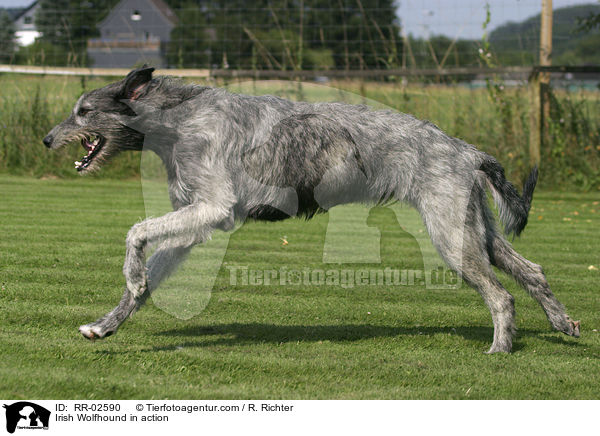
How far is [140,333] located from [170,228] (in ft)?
3.04

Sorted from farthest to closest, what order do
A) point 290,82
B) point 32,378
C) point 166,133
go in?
point 290,82, point 166,133, point 32,378

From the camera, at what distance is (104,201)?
449 inches

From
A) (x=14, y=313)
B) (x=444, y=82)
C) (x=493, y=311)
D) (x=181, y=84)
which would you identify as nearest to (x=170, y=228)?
(x=181, y=84)

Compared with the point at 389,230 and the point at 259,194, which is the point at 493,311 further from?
the point at 389,230

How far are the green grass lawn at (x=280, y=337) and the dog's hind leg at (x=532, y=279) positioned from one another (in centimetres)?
17

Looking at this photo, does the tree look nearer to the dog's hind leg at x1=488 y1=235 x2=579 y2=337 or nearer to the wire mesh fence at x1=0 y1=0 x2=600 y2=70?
the wire mesh fence at x1=0 y1=0 x2=600 y2=70

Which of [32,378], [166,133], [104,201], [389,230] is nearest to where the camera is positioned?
[32,378]

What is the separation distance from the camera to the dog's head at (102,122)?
16.0 feet

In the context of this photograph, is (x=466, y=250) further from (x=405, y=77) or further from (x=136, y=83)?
(x=405, y=77)

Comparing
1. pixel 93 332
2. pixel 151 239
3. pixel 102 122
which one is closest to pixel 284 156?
pixel 151 239

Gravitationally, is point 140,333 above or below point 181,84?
below

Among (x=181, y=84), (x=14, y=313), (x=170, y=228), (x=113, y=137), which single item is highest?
(x=181, y=84)
